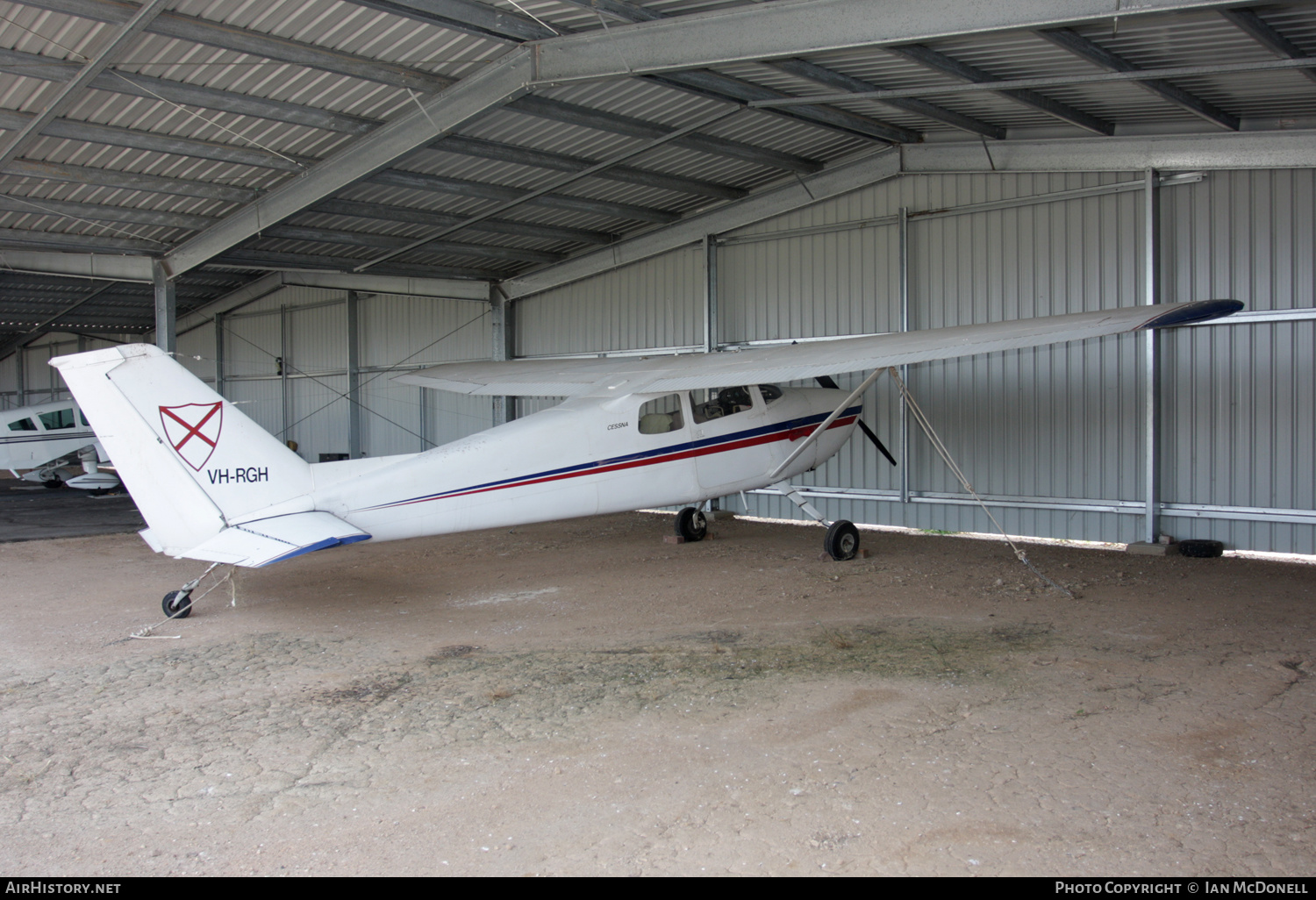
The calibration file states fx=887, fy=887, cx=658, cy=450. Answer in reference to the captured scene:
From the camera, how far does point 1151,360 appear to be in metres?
10.7

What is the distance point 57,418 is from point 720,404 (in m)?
19.4

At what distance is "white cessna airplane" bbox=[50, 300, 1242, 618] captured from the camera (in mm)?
7031

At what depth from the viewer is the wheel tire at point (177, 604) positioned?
25.4 ft

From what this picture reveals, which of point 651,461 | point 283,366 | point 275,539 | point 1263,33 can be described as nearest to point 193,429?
point 275,539

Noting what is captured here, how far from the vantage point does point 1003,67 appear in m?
9.41

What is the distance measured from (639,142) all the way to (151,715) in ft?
29.5

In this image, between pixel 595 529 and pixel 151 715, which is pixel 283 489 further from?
pixel 595 529

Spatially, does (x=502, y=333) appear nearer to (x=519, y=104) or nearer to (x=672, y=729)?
(x=519, y=104)

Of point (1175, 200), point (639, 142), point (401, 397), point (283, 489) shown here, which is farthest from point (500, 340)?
point (1175, 200)

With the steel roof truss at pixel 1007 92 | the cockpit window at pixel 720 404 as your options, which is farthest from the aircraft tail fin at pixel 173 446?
the steel roof truss at pixel 1007 92

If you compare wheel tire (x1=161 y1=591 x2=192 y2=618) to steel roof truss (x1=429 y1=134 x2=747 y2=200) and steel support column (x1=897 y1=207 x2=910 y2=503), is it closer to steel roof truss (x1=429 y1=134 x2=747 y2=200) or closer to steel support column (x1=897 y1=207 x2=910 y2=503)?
steel roof truss (x1=429 y1=134 x2=747 y2=200)

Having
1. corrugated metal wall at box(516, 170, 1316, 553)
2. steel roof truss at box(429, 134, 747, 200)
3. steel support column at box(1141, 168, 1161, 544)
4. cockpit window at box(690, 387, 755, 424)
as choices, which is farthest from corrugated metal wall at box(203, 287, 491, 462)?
steel support column at box(1141, 168, 1161, 544)

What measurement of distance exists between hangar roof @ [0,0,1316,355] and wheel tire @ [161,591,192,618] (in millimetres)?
4926
